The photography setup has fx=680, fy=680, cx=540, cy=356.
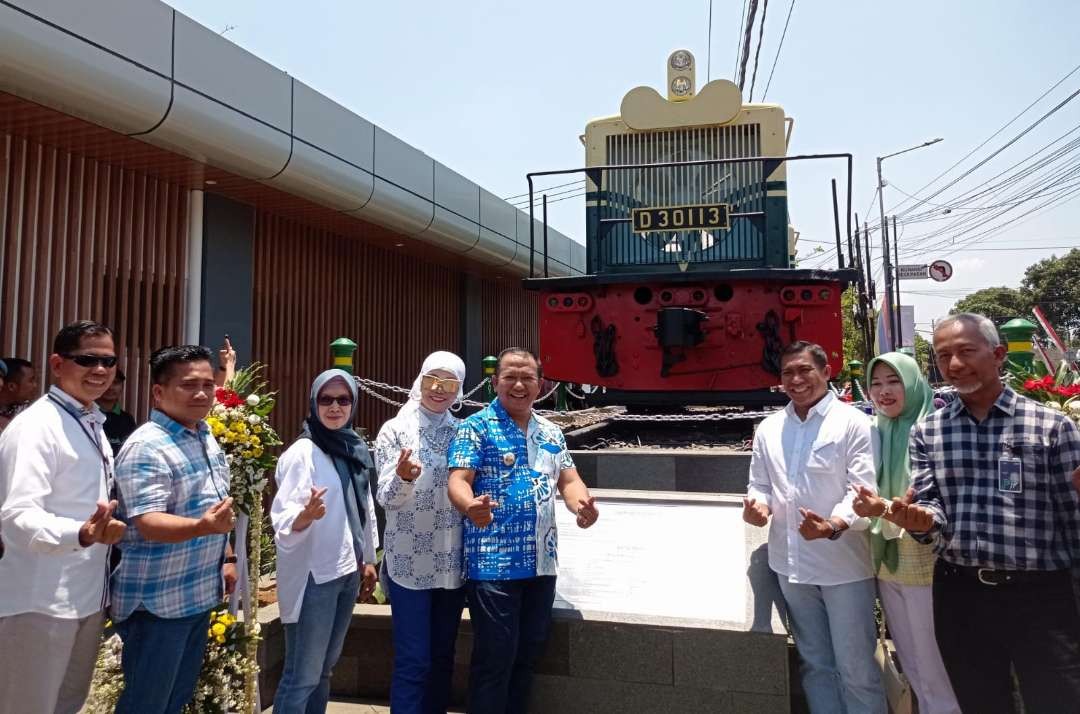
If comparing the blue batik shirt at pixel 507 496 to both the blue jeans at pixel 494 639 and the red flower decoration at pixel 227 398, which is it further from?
the red flower decoration at pixel 227 398

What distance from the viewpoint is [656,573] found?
10.3 feet

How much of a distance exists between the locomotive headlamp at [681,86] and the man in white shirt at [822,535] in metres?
5.20

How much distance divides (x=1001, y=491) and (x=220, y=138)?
5.71 meters

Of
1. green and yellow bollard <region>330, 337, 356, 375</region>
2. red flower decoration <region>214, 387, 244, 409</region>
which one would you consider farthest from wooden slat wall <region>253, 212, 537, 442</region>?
red flower decoration <region>214, 387, 244, 409</region>

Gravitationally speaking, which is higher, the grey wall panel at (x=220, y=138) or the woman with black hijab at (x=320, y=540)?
the grey wall panel at (x=220, y=138)

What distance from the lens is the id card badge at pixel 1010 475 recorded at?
6.99ft

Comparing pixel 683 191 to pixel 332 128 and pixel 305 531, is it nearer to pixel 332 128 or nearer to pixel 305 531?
pixel 332 128

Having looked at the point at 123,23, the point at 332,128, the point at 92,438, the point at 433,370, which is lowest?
the point at 92,438

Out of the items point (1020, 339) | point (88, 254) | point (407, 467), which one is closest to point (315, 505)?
point (407, 467)

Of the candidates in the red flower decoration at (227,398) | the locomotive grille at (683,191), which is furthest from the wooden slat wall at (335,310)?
the red flower decoration at (227,398)

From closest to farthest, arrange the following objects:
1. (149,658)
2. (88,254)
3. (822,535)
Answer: (149,658)
(822,535)
(88,254)

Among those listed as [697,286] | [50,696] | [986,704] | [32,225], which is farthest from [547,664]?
[32,225]

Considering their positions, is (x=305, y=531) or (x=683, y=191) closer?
(x=305, y=531)

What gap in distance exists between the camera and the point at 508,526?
8.46 ft
